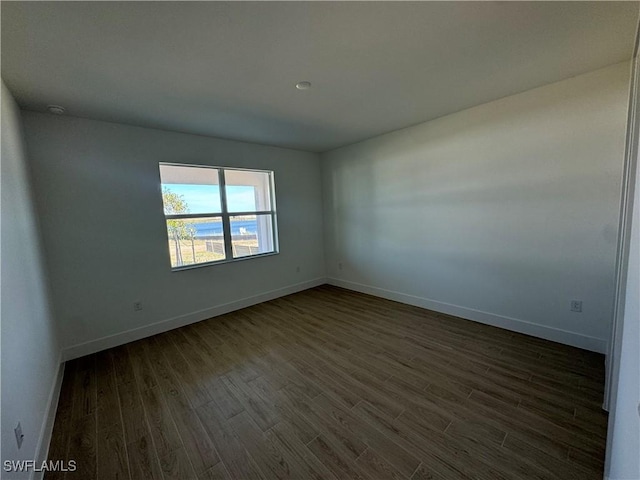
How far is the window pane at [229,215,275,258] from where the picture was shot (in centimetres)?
389

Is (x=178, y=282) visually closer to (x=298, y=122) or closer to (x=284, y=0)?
(x=298, y=122)

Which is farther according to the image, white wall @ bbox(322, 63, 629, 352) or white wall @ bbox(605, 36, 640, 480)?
white wall @ bbox(322, 63, 629, 352)

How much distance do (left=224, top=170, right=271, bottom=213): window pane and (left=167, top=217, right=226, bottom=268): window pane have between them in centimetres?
41

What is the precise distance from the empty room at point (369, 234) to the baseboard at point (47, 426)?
17 millimetres

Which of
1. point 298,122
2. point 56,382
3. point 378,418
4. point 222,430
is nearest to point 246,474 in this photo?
point 222,430

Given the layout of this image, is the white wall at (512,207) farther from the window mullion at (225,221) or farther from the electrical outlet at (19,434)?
the electrical outlet at (19,434)

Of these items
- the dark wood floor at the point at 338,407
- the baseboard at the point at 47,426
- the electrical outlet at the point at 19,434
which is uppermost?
the electrical outlet at the point at 19,434

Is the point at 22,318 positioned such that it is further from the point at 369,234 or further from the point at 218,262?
the point at 369,234

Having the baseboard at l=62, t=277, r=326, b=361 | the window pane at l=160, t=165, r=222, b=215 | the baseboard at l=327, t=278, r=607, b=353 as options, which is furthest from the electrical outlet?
the baseboard at l=327, t=278, r=607, b=353

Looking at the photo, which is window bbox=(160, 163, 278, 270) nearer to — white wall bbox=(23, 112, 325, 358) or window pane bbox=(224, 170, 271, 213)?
window pane bbox=(224, 170, 271, 213)

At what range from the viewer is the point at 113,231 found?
2848 millimetres

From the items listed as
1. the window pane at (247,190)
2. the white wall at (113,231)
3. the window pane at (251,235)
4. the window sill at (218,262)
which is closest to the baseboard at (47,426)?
the white wall at (113,231)

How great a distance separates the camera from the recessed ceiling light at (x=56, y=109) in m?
2.31
